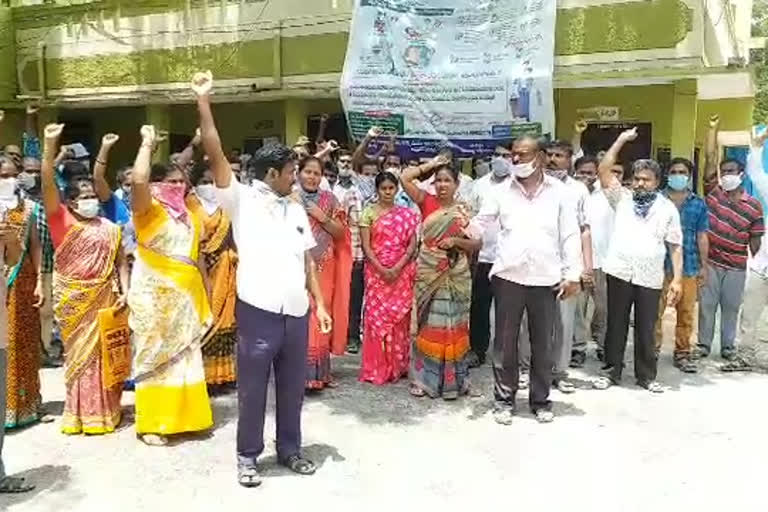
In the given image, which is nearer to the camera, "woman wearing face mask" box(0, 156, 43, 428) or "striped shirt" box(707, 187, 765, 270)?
"woman wearing face mask" box(0, 156, 43, 428)

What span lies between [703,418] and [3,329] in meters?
4.09

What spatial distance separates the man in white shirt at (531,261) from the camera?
Result: 15.5 feet

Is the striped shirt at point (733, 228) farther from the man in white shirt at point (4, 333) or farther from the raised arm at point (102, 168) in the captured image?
the man in white shirt at point (4, 333)

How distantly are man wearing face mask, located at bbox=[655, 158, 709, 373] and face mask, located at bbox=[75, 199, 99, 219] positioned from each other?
13.9 ft

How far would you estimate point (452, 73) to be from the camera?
7.15 m

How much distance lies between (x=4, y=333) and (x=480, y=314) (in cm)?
376

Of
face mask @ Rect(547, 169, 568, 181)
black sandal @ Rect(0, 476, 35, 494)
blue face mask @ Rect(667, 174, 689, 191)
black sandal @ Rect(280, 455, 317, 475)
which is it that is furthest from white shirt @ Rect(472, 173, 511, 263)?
black sandal @ Rect(0, 476, 35, 494)

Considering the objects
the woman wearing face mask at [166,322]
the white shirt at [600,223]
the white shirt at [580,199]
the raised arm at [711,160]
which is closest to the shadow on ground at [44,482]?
the woman wearing face mask at [166,322]

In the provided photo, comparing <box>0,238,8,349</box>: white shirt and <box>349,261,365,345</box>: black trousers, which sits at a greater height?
<box>0,238,8,349</box>: white shirt

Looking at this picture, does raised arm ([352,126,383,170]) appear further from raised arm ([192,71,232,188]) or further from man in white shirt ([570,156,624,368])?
raised arm ([192,71,232,188])

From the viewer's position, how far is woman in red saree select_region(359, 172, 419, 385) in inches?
220

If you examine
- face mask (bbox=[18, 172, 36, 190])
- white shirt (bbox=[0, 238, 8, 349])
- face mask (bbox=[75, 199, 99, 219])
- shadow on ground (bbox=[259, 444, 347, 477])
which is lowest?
shadow on ground (bbox=[259, 444, 347, 477])

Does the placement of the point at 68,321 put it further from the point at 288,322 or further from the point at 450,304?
the point at 450,304

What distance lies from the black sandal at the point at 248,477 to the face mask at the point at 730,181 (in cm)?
443
